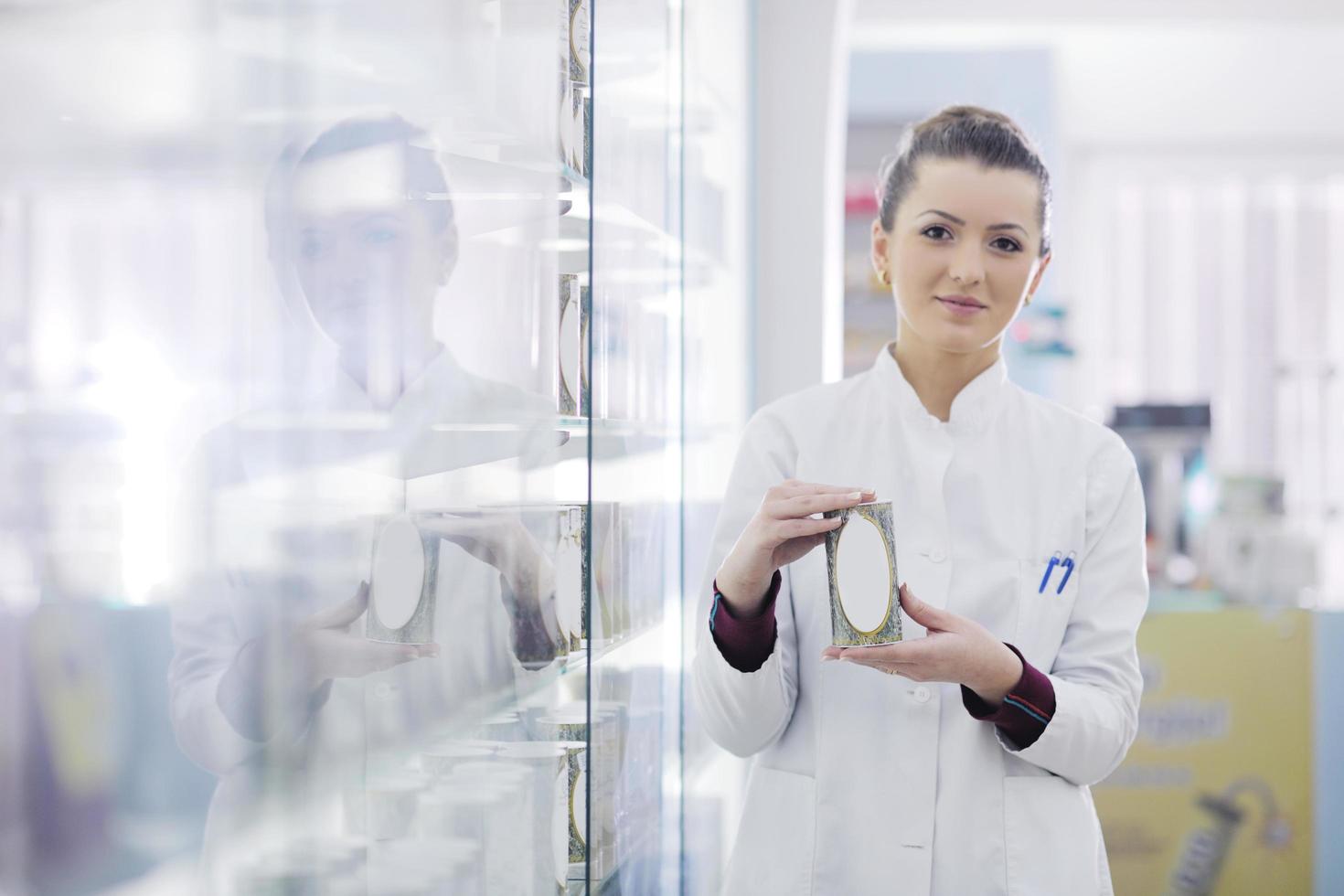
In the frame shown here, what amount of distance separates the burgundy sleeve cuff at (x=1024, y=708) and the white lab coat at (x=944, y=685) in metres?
0.02

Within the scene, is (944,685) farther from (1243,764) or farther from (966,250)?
(1243,764)

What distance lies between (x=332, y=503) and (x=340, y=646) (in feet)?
0.35

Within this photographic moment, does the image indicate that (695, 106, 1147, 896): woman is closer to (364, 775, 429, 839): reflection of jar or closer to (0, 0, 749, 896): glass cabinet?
(0, 0, 749, 896): glass cabinet

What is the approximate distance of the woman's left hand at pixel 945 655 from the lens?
1217 mm

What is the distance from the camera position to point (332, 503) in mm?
841

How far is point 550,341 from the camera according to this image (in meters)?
1.34

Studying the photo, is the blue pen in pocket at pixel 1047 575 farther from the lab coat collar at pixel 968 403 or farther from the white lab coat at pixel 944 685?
the lab coat collar at pixel 968 403

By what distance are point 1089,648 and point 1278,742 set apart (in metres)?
2.90

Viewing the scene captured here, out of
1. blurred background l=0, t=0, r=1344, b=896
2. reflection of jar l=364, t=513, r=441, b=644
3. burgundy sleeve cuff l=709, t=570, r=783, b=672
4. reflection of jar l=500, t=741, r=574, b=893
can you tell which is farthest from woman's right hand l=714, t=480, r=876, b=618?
reflection of jar l=364, t=513, r=441, b=644

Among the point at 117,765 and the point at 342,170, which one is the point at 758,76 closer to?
the point at 342,170

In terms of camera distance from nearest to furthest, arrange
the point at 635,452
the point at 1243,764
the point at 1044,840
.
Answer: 1. the point at 1044,840
2. the point at 635,452
3. the point at 1243,764

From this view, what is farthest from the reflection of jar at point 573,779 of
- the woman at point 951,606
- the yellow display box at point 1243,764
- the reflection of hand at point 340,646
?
the yellow display box at point 1243,764

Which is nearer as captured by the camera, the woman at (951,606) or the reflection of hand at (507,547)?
the reflection of hand at (507,547)

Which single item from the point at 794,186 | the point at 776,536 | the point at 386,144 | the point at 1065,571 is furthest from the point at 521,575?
the point at 794,186
